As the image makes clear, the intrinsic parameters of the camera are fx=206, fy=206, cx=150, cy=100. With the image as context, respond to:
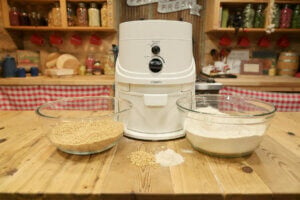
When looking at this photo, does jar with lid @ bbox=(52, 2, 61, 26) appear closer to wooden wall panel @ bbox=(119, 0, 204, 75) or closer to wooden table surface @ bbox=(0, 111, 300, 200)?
wooden wall panel @ bbox=(119, 0, 204, 75)

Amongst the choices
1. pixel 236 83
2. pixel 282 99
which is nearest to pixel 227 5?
pixel 236 83

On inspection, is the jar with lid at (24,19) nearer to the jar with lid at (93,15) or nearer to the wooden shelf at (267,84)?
the jar with lid at (93,15)

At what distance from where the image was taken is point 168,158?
1.69ft

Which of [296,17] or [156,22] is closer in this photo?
[156,22]

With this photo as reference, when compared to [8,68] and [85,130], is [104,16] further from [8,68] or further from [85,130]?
[85,130]

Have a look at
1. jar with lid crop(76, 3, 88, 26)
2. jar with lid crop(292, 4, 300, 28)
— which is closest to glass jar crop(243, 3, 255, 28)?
jar with lid crop(292, 4, 300, 28)

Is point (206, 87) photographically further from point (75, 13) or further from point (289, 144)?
point (75, 13)

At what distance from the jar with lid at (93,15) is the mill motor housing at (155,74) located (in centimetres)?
155

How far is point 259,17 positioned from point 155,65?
190 cm

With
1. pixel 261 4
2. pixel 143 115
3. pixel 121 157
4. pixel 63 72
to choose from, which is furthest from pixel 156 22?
pixel 261 4

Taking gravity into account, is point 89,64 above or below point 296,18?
below

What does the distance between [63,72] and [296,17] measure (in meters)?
2.30

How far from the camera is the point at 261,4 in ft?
6.61

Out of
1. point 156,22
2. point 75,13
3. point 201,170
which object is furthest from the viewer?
point 75,13
